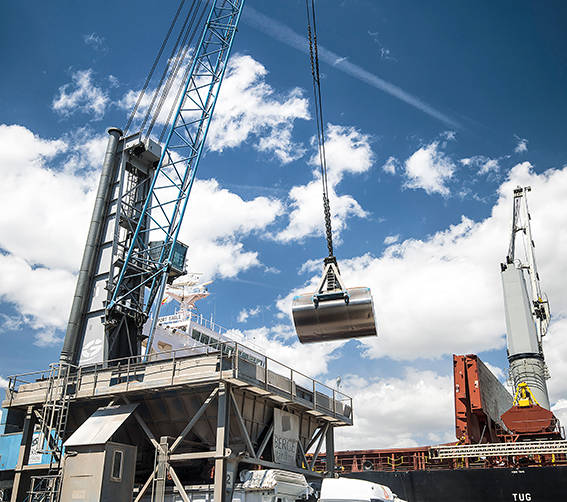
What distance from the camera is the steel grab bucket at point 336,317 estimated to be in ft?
67.1

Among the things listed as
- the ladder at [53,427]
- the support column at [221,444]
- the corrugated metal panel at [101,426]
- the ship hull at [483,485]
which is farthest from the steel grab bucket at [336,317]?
the ladder at [53,427]

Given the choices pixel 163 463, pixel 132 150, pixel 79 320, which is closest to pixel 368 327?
pixel 163 463

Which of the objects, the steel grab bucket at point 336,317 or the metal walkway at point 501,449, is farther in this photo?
the metal walkway at point 501,449

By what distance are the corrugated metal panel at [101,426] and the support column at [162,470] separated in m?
1.97

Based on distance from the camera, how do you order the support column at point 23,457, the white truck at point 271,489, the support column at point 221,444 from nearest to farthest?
the white truck at point 271,489, the support column at point 221,444, the support column at point 23,457

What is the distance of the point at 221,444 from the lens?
2031 cm

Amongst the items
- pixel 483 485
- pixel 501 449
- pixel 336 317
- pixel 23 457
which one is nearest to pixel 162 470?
pixel 23 457

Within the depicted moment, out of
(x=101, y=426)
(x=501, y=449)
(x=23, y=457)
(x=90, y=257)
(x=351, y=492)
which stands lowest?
(x=351, y=492)

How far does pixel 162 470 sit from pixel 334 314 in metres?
8.80

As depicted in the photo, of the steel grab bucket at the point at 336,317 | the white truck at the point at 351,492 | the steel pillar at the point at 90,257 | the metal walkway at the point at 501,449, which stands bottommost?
the white truck at the point at 351,492

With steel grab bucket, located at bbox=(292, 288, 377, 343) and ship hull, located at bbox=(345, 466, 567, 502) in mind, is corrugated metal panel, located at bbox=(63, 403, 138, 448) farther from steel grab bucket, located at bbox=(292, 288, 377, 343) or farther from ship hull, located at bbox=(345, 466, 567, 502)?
ship hull, located at bbox=(345, 466, 567, 502)

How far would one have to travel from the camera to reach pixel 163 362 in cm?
2273

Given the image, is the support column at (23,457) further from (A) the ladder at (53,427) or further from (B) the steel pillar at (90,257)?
(B) the steel pillar at (90,257)

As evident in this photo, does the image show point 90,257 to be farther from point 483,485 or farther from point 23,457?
point 483,485
